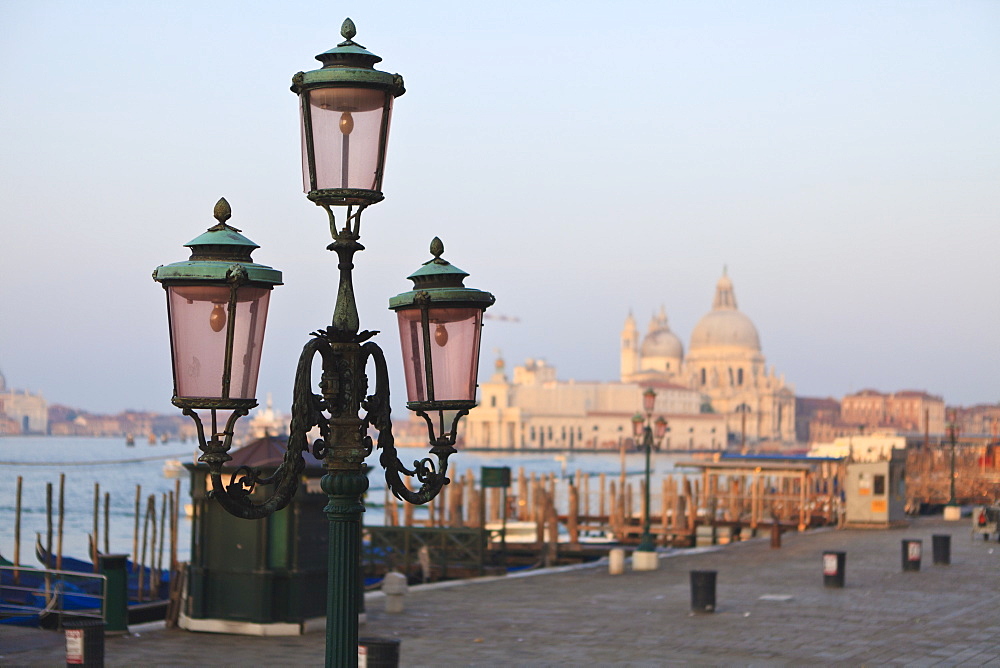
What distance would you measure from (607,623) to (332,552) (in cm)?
869

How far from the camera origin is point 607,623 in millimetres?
→ 13102

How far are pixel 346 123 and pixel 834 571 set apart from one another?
12.3 meters

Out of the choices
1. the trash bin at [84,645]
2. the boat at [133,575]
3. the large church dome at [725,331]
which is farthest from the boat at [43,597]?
the large church dome at [725,331]

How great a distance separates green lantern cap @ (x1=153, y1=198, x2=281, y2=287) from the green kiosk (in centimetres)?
732

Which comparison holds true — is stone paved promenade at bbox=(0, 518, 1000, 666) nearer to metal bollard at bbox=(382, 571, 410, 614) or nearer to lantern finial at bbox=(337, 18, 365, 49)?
metal bollard at bbox=(382, 571, 410, 614)

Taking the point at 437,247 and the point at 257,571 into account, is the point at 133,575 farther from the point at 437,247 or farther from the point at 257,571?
the point at 437,247

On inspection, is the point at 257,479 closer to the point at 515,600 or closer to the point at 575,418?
the point at 515,600

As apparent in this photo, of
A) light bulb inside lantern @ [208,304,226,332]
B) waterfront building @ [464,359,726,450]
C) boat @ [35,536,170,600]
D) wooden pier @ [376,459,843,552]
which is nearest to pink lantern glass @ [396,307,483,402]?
light bulb inside lantern @ [208,304,226,332]

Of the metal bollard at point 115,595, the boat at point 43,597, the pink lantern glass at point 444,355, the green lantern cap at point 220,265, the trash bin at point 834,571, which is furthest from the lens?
the trash bin at point 834,571

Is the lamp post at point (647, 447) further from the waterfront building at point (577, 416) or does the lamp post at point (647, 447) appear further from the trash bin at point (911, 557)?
the waterfront building at point (577, 416)

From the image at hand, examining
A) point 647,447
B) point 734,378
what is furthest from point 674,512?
point 734,378

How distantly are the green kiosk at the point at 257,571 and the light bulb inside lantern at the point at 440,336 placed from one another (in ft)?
22.8

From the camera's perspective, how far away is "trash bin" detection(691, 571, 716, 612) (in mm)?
13547

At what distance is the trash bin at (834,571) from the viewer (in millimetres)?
15820
